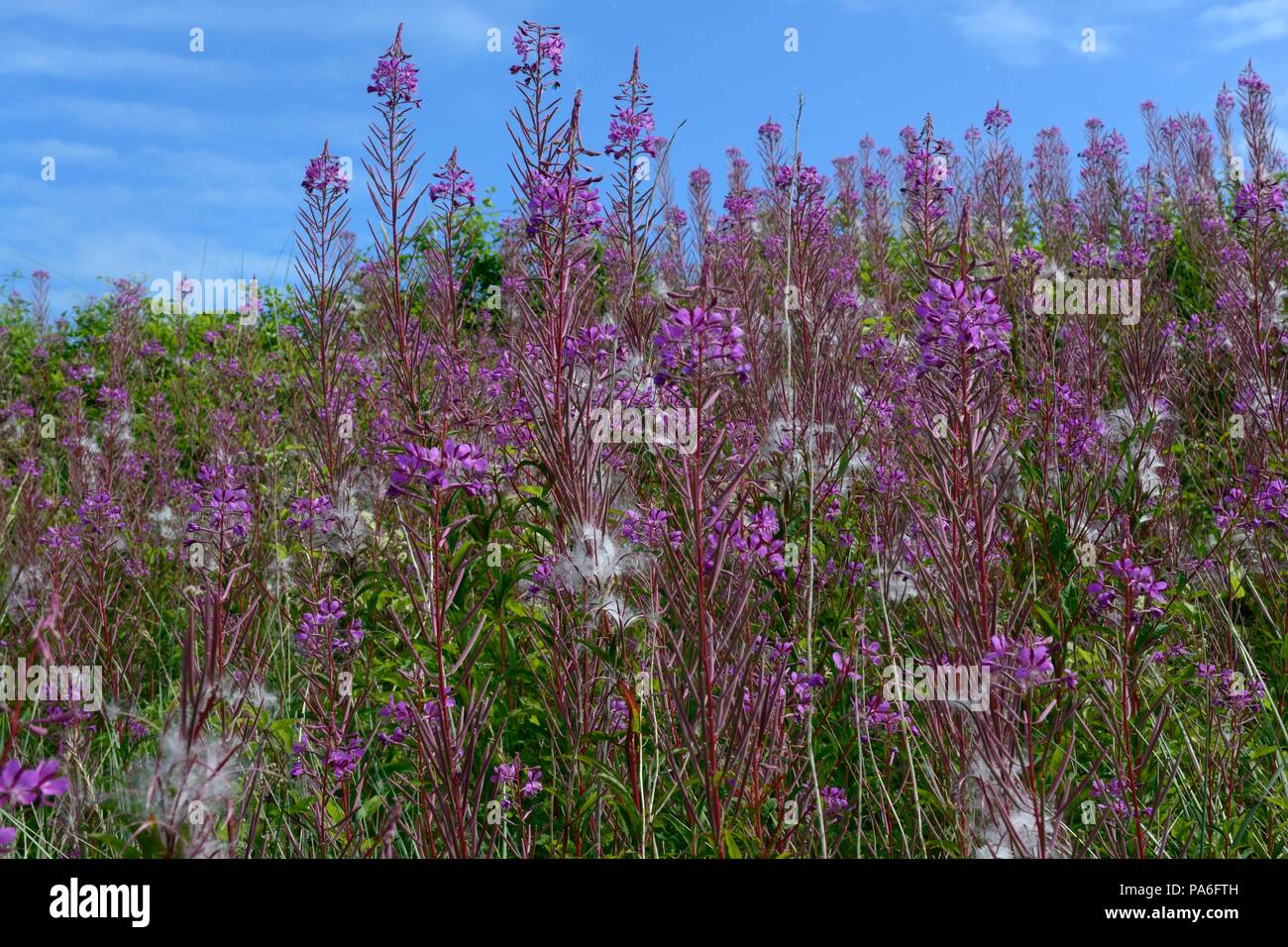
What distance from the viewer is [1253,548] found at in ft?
14.0

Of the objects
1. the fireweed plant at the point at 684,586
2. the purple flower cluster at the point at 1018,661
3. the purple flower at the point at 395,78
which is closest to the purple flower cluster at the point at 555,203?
the fireweed plant at the point at 684,586

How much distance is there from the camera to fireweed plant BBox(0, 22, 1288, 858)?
5.88 ft

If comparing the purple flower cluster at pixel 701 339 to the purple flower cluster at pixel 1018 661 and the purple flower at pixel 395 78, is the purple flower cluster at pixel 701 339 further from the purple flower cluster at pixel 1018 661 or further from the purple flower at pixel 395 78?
the purple flower at pixel 395 78

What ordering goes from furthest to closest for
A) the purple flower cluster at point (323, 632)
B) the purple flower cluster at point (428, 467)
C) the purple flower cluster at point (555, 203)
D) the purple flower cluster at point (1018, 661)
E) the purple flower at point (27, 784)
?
1. the purple flower cluster at point (323, 632)
2. the purple flower cluster at point (555, 203)
3. the purple flower cluster at point (428, 467)
4. the purple flower cluster at point (1018, 661)
5. the purple flower at point (27, 784)

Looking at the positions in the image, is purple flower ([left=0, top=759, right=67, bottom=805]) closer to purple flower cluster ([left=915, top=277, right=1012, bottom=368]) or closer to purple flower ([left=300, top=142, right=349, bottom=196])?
purple flower cluster ([left=915, top=277, right=1012, bottom=368])

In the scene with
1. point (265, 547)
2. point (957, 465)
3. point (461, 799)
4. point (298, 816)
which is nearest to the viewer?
point (461, 799)

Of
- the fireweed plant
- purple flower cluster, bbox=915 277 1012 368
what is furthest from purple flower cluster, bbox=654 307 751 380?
purple flower cluster, bbox=915 277 1012 368

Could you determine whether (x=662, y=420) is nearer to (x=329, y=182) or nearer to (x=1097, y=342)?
(x=329, y=182)

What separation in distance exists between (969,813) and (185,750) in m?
1.56

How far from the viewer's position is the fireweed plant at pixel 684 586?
70.5 inches

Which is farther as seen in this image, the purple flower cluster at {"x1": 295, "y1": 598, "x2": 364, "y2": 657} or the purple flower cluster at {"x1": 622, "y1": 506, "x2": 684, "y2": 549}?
the purple flower cluster at {"x1": 295, "y1": 598, "x2": 364, "y2": 657}
